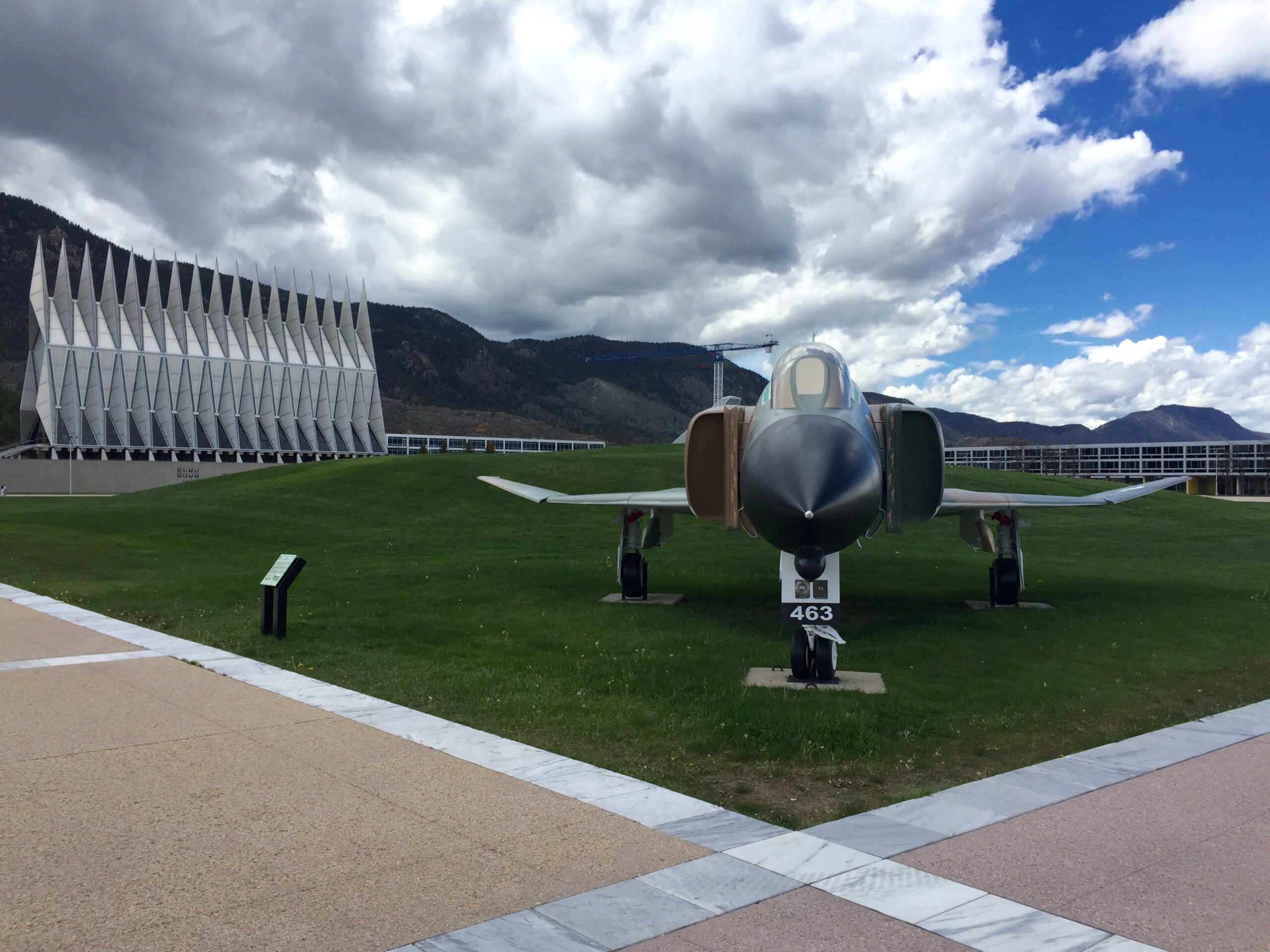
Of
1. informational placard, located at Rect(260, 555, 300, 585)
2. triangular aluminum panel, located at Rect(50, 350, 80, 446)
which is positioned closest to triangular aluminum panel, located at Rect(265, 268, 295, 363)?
triangular aluminum panel, located at Rect(50, 350, 80, 446)

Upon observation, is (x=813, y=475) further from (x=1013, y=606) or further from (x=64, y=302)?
(x=64, y=302)

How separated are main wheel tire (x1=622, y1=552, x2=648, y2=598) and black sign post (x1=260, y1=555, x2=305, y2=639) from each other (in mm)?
5656

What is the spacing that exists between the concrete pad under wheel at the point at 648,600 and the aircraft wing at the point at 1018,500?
4.74 m

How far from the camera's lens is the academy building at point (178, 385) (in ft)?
259

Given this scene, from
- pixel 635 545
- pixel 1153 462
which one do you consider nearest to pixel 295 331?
pixel 635 545

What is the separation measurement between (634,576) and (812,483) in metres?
7.24

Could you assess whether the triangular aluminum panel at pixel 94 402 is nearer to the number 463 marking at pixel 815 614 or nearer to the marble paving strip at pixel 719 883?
the number 463 marking at pixel 815 614

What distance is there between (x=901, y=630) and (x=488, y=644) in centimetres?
585

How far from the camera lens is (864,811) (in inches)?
212

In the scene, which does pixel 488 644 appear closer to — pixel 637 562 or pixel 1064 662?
pixel 637 562

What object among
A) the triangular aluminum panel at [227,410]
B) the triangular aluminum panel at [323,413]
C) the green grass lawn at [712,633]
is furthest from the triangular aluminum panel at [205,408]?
the green grass lawn at [712,633]

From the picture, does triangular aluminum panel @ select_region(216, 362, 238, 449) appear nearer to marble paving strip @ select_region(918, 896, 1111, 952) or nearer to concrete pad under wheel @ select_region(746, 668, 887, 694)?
concrete pad under wheel @ select_region(746, 668, 887, 694)

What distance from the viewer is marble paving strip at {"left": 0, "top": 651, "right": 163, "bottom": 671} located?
30.5 feet

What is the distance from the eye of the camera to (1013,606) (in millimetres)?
14703
